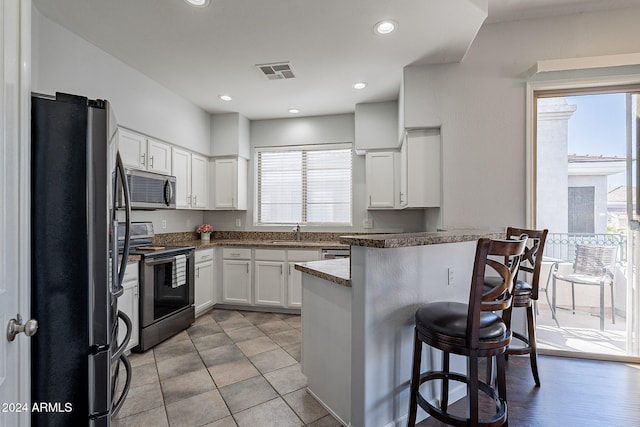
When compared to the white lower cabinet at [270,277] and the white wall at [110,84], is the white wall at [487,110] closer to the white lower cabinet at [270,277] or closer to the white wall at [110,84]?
the white lower cabinet at [270,277]

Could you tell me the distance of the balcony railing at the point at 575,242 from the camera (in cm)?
275

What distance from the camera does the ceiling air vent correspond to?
3.00m

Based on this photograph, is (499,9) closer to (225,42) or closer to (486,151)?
(486,151)

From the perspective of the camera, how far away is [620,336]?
2.72 metres

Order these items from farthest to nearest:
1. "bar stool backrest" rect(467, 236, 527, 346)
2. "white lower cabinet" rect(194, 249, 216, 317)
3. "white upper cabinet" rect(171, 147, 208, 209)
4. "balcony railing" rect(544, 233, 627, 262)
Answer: "white upper cabinet" rect(171, 147, 208, 209) → "white lower cabinet" rect(194, 249, 216, 317) → "balcony railing" rect(544, 233, 627, 262) → "bar stool backrest" rect(467, 236, 527, 346)

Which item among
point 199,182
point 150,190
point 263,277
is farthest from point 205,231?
point 150,190

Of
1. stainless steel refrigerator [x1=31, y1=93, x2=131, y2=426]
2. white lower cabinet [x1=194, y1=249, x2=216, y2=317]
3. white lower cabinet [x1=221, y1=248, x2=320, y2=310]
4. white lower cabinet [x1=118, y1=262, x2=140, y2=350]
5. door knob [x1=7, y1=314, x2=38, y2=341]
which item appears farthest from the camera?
white lower cabinet [x1=221, y1=248, x2=320, y2=310]

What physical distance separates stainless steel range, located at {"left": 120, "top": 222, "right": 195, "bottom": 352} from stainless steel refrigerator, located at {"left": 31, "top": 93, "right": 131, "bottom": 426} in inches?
70.2

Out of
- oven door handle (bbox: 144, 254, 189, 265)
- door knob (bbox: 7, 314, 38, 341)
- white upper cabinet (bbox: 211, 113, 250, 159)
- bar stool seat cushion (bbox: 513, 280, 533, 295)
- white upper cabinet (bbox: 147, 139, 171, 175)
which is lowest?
bar stool seat cushion (bbox: 513, 280, 533, 295)

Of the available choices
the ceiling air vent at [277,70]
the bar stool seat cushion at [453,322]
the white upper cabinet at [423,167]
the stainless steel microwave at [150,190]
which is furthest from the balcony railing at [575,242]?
the stainless steel microwave at [150,190]

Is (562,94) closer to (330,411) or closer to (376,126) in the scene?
(376,126)

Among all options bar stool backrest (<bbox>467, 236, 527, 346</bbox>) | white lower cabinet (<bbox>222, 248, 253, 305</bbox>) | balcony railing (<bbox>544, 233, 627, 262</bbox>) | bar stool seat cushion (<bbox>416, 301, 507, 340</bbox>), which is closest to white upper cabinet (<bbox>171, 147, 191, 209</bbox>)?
white lower cabinet (<bbox>222, 248, 253, 305</bbox>)

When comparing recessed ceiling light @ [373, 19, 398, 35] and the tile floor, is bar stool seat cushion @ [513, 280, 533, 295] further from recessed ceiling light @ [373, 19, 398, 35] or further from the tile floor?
recessed ceiling light @ [373, 19, 398, 35]

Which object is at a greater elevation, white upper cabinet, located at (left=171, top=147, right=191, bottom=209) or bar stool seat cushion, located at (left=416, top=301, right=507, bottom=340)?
white upper cabinet, located at (left=171, top=147, right=191, bottom=209)
